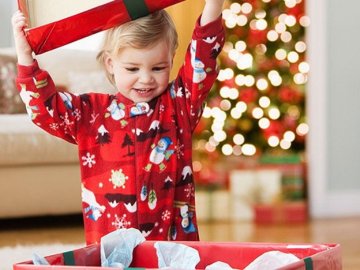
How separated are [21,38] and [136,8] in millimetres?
154

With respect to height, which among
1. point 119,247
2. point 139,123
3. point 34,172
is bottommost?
point 34,172

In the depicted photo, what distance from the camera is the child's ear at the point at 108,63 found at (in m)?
1.24

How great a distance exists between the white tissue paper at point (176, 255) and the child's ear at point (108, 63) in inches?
13.1

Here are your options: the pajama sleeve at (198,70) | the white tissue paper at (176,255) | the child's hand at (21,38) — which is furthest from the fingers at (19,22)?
the white tissue paper at (176,255)

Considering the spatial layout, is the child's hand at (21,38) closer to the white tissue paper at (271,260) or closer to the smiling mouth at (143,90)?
the smiling mouth at (143,90)

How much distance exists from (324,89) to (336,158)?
0.29 meters

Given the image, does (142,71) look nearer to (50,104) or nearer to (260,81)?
(50,104)

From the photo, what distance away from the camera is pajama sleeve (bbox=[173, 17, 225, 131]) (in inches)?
46.9

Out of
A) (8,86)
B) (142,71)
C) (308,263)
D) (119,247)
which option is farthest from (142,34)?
(8,86)

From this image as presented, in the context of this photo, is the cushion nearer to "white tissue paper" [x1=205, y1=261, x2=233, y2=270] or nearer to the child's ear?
the child's ear

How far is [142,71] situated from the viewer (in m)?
1.21

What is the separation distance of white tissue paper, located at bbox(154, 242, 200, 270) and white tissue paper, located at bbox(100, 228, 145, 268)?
0.03m

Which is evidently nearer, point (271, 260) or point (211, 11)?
point (271, 260)

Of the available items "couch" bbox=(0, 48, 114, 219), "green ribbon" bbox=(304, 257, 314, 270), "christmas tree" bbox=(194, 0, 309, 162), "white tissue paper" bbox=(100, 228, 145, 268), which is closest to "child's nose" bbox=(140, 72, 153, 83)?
A: "white tissue paper" bbox=(100, 228, 145, 268)
